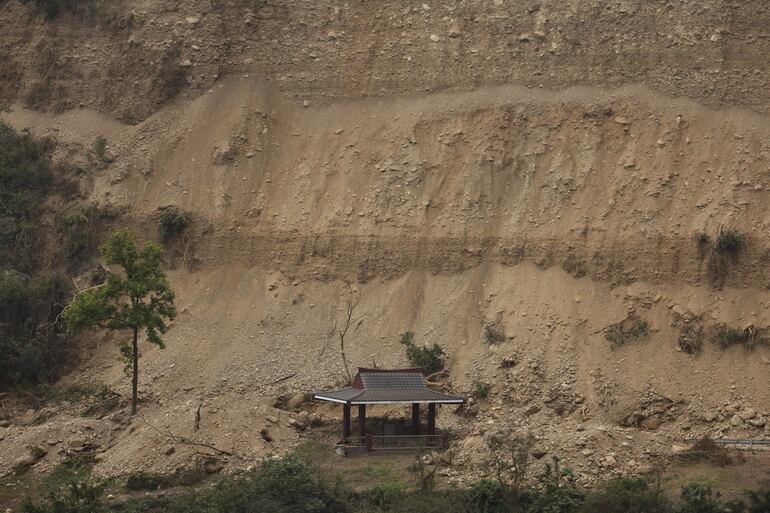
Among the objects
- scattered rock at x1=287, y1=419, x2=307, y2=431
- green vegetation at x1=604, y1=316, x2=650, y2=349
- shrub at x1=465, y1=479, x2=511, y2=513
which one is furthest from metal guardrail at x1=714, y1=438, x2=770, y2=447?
scattered rock at x1=287, y1=419, x2=307, y2=431

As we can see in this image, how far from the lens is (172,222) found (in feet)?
147

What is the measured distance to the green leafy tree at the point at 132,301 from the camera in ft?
127

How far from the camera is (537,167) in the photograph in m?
43.3

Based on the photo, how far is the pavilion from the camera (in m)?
35.3

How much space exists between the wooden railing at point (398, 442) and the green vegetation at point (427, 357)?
3086 mm

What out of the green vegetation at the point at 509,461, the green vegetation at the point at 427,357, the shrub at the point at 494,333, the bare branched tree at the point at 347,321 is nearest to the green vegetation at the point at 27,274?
the bare branched tree at the point at 347,321

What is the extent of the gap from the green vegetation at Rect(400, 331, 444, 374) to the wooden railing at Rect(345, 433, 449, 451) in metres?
3.09

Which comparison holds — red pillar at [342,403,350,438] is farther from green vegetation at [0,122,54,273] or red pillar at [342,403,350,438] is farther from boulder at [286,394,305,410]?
green vegetation at [0,122,54,273]

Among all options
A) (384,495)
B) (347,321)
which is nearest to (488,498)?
(384,495)

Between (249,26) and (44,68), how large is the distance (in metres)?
8.52

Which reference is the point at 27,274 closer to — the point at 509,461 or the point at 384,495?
the point at 384,495

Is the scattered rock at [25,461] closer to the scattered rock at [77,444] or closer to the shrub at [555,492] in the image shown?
the scattered rock at [77,444]

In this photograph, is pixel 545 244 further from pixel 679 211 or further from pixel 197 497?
pixel 197 497

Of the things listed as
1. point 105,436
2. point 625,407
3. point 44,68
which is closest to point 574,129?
point 625,407
